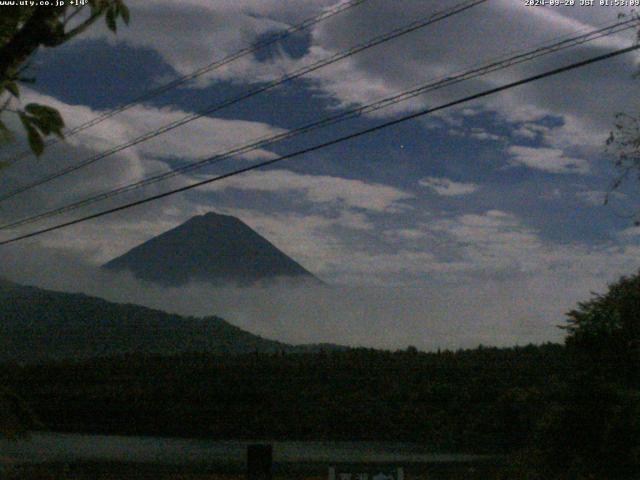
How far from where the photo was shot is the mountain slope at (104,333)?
127062 millimetres

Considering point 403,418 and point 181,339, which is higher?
point 181,339

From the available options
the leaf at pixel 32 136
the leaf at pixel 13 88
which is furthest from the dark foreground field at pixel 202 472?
the leaf at pixel 32 136

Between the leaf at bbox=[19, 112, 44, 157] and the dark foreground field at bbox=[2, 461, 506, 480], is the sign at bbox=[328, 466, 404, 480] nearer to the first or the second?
the leaf at bbox=[19, 112, 44, 157]

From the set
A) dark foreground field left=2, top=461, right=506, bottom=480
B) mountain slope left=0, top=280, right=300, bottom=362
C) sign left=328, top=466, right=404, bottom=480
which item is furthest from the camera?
mountain slope left=0, top=280, right=300, bottom=362

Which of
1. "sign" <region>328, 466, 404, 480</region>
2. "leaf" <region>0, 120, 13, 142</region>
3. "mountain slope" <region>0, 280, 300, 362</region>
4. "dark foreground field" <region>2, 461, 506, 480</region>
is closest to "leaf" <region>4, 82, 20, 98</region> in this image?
"leaf" <region>0, 120, 13, 142</region>

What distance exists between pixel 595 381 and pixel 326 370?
73.3 feet

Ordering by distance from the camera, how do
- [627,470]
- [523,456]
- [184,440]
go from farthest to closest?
[184,440], [523,456], [627,470]

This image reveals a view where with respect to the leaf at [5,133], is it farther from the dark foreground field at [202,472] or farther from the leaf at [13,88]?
the dark foreground field at [202,472]

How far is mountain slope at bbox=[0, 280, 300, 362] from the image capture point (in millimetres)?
127062

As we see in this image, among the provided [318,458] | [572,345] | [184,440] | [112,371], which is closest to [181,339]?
[112,371]

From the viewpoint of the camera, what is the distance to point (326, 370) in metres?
34.5

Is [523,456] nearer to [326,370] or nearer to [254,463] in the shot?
[254,463]

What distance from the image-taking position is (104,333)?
151 m

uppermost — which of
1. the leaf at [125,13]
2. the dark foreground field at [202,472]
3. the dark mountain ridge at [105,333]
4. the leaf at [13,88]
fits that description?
the dark mountain ridge at [105,333]
